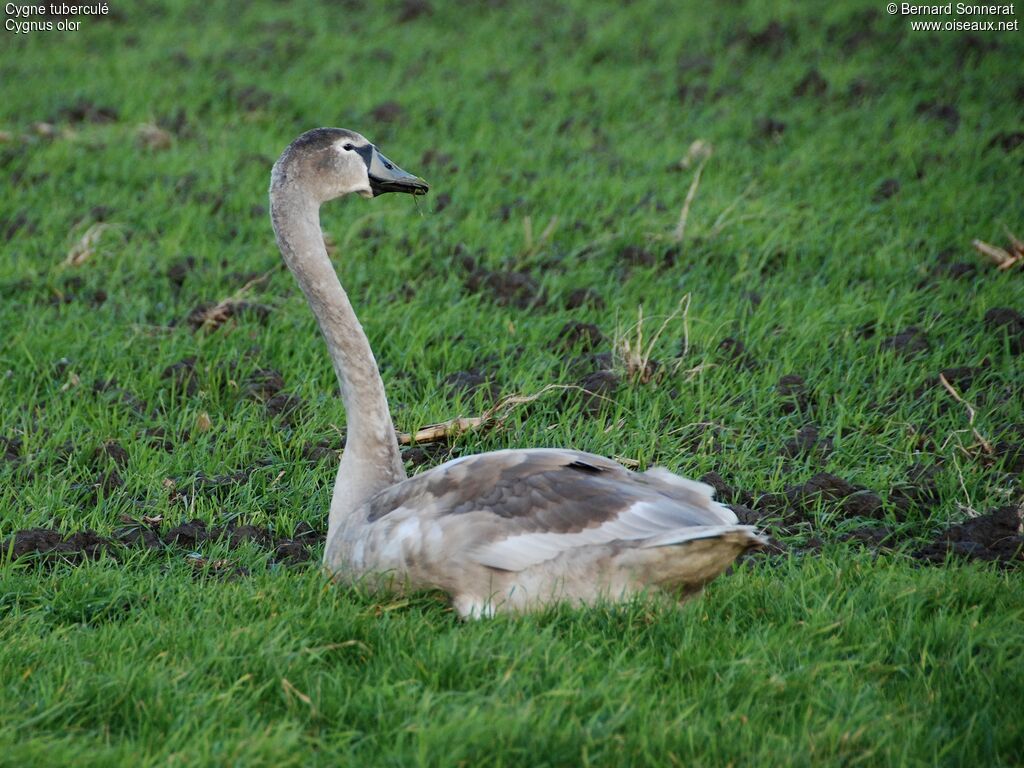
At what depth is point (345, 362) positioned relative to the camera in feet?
16.5

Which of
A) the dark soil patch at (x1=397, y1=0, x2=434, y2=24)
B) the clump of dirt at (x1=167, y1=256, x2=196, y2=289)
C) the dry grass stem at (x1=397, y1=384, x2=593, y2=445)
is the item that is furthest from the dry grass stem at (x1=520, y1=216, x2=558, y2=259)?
the dark soil patch at (x1=397, y1=0, x2=434, y2=24)

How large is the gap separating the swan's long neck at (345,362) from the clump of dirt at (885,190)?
500cm

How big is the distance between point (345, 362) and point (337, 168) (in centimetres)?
77

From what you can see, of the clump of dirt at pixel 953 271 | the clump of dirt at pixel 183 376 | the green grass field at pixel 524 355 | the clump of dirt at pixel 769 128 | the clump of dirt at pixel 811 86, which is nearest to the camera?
the green grass field at pixel 524 355

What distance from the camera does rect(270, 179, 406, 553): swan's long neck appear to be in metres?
4.95

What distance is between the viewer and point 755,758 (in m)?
3.51

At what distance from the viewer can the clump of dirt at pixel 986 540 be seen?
15.9ft

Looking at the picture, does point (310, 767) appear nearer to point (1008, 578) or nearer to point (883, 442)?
point (1008, 578)

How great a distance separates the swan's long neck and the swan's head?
0.19 feet

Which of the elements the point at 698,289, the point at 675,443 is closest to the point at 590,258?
the point at 698,289

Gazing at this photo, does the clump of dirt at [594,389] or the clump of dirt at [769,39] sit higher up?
the clump of dirt at [769,39]

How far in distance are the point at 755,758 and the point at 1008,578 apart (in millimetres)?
1559

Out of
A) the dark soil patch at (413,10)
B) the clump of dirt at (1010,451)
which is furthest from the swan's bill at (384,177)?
the dark soil patch at (413,10)

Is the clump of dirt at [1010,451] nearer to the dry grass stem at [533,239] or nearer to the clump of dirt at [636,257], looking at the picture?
the clump of dirt at [636,257]
